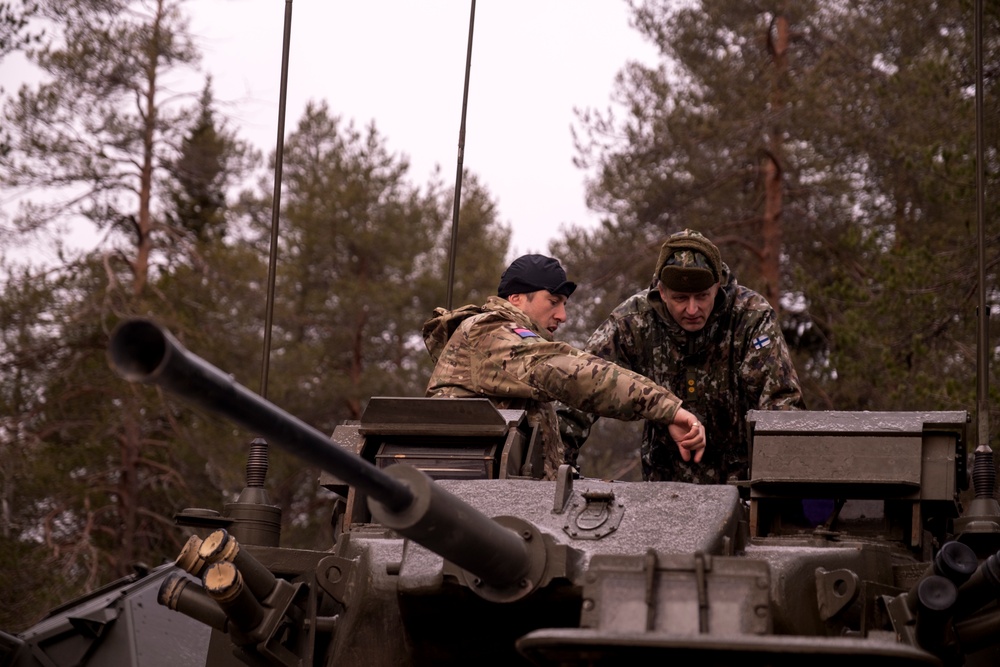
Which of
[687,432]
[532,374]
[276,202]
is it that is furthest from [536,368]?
[276,202]

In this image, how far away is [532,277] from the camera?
770 cm

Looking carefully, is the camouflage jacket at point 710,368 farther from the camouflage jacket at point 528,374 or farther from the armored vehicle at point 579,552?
the armored vehicle at point 579,552

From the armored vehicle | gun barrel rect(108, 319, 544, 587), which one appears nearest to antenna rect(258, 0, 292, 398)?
the armored vehicle

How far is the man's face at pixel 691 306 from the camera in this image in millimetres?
8352

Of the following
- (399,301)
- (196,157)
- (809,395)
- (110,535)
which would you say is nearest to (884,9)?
(809,395)

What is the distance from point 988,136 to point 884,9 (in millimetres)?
7357

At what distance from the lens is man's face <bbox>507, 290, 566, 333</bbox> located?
775 cm

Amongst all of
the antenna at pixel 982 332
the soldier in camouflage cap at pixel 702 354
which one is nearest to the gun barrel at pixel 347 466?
the antenna at pixel 982 332

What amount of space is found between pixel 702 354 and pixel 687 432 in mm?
2109

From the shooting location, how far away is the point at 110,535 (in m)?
23.1

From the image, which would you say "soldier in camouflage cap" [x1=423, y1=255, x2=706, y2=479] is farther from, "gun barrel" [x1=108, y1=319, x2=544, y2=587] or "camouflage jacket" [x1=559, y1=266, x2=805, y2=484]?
"gun barrel" [x1=108, y1=319, x2=544, y2=587]

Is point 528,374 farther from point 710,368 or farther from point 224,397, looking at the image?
point 224,397

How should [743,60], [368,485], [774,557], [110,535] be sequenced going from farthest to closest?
1. [743,60]
2. [110,535]
3. [774,557]
4. [368,485]

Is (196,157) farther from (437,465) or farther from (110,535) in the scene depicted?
(437,465)
